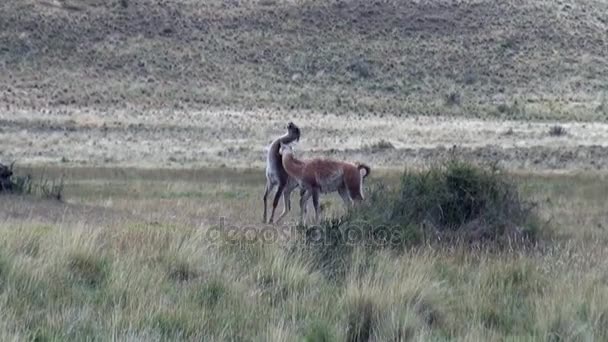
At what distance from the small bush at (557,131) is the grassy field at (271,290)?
137 ft

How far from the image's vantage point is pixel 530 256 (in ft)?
35.4

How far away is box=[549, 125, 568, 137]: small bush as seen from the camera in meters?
52.5

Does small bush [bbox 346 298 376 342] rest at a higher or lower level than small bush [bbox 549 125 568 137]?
lower

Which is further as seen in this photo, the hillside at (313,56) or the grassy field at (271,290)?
the hillside at (313,56)

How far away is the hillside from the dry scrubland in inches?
8.3

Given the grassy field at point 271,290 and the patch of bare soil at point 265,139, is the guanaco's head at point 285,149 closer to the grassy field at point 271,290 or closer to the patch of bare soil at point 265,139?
the grassy field at point 271,290

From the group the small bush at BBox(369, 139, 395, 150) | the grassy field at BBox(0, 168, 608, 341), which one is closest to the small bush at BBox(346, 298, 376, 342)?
the grassy field at BBox(0, 168, 608, 341)

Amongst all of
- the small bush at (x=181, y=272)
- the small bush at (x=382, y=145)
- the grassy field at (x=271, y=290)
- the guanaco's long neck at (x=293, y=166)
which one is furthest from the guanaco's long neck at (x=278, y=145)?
the small bush at (x=382, y=145)

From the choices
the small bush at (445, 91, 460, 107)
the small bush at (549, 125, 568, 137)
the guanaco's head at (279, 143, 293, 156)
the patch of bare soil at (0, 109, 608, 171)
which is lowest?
the patch of bare soil at (0, 109, 608, 171)

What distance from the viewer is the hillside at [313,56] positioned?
6700 centimetres

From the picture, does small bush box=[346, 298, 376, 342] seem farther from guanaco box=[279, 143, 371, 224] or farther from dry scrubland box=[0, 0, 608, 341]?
guanaco box=[279, 143, 371, 224]

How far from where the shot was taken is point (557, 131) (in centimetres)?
5322

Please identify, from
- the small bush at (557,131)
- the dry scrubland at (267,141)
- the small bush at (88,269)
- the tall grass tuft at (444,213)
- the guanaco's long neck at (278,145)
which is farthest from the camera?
the small bush at (557,131)

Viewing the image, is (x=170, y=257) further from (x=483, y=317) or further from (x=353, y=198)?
(x=353, y=198)
